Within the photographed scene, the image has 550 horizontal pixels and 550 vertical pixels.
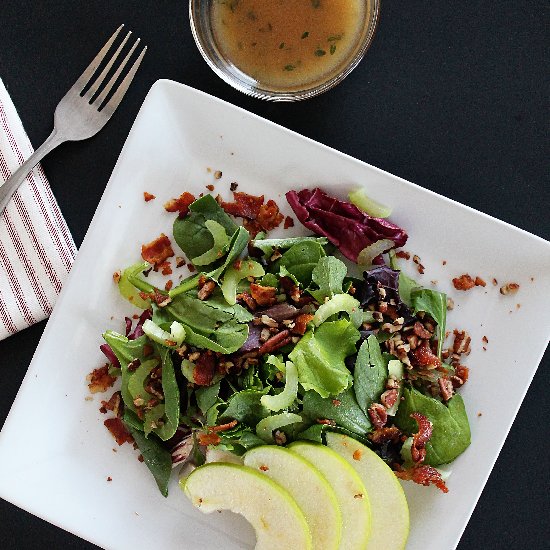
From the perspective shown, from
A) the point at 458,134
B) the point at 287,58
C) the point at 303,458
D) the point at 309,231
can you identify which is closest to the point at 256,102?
the point at 287,58

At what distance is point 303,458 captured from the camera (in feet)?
5.14

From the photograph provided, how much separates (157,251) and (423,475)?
0.80m

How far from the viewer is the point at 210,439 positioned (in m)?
1.60

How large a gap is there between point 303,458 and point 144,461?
42 centimetres

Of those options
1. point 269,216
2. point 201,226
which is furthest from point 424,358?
point 201,226

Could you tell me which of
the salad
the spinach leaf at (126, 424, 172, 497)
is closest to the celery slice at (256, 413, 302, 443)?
the salad

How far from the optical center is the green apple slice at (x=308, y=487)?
1.54 metres

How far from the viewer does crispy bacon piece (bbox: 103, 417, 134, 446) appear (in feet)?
5.76

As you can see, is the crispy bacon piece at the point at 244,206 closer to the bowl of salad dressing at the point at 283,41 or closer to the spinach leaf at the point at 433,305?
the bowl of salad dressing at the point at 283,41

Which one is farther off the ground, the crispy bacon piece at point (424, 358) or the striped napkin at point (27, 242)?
the crispy bacon piece at point (424, 358)

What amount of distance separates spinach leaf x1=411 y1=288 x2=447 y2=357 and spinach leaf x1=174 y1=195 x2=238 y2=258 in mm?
457

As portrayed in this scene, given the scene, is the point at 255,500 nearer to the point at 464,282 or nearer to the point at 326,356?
the point at 326,356

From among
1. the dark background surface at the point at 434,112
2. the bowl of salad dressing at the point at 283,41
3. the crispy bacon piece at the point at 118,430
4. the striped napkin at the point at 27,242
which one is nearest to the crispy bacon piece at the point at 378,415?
the dark background surface at the point at 434,112

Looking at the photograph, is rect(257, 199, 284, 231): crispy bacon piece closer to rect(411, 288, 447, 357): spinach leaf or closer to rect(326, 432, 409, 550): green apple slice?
rect(411, 288, 447, 357): spinach leaf
